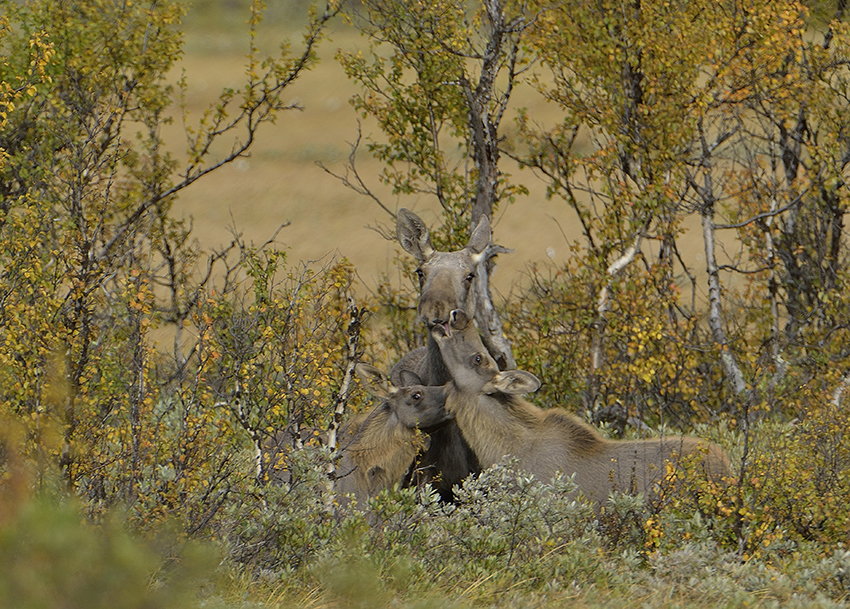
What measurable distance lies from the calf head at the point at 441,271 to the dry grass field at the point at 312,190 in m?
20.4

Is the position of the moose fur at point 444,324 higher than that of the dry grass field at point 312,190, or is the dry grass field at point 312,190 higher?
the dry grass field at point 312,190

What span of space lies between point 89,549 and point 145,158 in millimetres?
11808

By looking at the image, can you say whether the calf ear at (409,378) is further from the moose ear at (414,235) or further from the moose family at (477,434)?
the moose ear at (414,235)

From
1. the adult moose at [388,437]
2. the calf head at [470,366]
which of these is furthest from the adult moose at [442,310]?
the adult moose at [388,437]

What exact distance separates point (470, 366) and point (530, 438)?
862 millimetres

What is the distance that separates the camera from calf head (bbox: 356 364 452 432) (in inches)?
382

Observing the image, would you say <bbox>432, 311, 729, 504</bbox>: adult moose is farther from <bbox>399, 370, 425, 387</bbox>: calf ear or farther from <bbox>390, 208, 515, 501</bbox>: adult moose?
<bbox>399, 370, 425, 387</bbox>: calf ear

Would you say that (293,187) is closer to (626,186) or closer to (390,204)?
(390,204)

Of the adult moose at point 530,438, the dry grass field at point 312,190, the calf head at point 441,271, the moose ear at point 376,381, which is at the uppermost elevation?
the dry grass field at point 312,190

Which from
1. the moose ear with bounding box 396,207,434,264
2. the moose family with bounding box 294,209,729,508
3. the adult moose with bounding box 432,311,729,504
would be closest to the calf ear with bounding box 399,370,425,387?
the moose family with bounding box 294,209,729,508

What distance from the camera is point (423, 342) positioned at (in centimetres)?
1542

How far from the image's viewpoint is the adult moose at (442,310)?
32.9ft

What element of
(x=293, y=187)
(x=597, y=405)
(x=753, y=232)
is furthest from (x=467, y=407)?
(x=293, y=187)

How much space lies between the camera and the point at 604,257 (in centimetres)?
1444
